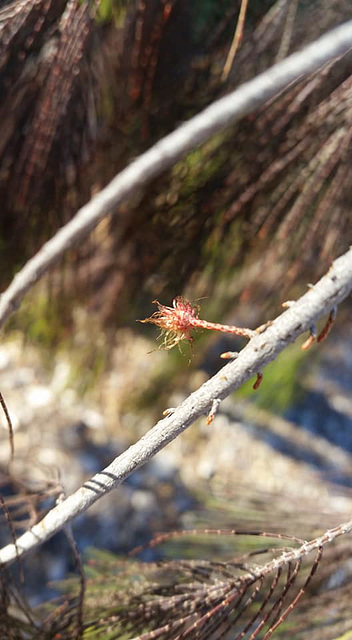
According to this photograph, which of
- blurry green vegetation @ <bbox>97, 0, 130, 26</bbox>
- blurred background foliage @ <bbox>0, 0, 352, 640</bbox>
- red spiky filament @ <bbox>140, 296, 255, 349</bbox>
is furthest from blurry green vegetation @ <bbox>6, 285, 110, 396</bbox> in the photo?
red spiky filament @ <bbox>140, 296, 255, 349</bbox>

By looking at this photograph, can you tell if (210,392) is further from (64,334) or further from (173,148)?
(64,334)

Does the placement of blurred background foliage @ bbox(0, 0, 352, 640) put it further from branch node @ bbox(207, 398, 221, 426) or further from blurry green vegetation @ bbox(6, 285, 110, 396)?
branch node @ bbox(207, 398, 221, 426)

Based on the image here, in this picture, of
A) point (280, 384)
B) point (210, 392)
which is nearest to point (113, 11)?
point (210, 392)

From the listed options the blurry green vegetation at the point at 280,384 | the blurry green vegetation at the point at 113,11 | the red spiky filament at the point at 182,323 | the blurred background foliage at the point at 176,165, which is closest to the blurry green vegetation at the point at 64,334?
the blurred background foliage at the point at 176,165

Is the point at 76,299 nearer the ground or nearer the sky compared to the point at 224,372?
nearer the sky

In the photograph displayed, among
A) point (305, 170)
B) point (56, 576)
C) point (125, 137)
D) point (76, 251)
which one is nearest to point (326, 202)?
point (305, 170)

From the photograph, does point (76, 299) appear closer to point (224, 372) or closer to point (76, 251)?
point (76, 251)

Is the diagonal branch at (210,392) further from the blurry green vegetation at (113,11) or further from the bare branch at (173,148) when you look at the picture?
the blurry green vegetation at (113,11)
